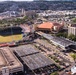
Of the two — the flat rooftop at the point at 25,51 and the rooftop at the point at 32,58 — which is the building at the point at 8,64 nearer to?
the rooftop at the point at 32,58

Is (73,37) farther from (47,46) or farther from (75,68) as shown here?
(75,68)

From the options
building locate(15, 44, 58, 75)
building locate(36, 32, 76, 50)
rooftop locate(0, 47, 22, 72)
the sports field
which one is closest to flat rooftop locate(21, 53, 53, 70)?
building locate(15, 44, 58, 75)

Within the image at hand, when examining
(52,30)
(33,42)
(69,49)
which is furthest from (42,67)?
(52,30)

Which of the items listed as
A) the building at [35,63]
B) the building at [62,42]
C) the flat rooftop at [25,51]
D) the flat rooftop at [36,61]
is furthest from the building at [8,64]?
the building at [62,42]

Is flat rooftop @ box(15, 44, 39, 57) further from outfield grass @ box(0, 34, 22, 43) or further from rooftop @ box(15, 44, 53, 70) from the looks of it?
outfield grass @ box(0, 34, 22, 43)

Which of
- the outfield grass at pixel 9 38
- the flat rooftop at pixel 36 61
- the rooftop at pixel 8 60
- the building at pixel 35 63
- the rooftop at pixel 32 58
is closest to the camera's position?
the rooftop at pixel 8 60

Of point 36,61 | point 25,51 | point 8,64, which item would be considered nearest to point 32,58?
point 36,61
